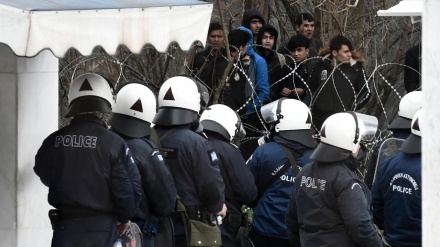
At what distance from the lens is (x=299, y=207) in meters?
7.98

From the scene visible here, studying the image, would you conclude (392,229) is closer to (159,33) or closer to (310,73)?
(159,33)

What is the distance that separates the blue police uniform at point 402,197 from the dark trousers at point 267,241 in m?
0.93

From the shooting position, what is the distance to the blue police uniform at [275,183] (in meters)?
9.05

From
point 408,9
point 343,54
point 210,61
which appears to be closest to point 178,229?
point 408,9

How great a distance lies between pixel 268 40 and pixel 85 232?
20.0 feet

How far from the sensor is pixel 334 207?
774 cm

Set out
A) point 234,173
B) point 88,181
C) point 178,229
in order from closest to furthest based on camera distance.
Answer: point 88,181 < point 178,229 < point 234,173

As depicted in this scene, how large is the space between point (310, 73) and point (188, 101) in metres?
4.63

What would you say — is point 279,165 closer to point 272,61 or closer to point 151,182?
point 151,182

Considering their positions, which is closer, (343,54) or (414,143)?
(414,143)

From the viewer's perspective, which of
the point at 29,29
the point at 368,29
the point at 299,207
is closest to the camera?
the point at 29,29

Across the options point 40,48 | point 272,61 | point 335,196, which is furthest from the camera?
point 272,61

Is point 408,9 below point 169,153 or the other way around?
the other way around

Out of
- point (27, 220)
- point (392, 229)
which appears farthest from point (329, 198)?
point (27, 220)
